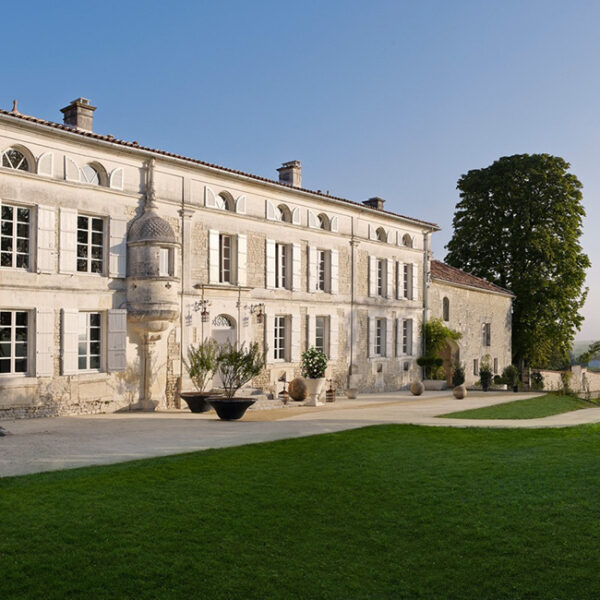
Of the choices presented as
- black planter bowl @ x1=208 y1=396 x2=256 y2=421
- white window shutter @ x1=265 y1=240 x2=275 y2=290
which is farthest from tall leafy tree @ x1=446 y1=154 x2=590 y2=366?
black planter bowl @ x1=208 y1=396 x2=256 y2=421

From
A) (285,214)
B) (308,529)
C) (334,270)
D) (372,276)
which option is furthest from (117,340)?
(372,276)

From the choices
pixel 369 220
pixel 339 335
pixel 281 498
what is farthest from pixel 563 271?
pixel 281 498

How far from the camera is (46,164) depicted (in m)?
14.3

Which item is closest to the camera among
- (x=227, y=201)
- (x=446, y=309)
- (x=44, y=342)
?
(x=44, y=342)

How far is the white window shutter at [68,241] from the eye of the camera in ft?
47.6

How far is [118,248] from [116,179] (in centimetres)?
164

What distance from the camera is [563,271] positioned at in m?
32.6

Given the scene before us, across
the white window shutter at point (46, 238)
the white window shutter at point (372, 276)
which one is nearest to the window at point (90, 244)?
the white window shutter at point (46, 238)

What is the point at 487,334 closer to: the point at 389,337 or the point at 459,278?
the point at 459,278

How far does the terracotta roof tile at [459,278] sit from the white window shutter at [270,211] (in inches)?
386

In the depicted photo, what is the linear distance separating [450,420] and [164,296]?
7.24 m

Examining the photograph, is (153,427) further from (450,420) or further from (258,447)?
(450,420)

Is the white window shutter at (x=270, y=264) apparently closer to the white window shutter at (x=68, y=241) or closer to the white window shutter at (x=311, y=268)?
the white window shutter at (x=311, y=268)

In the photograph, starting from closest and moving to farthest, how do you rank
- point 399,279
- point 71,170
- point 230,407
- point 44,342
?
point 230,407 < point 44,342 < point 71,170 < point 399,279
